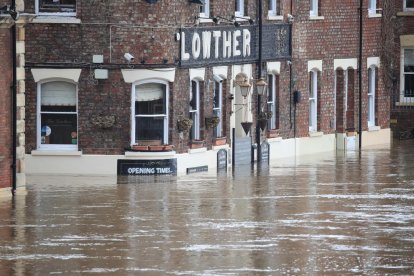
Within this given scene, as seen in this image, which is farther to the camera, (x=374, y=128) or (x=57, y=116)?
(x=374, y=128)

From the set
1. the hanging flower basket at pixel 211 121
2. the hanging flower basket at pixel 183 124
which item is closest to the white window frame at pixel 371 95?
the hanging flower basket at pixel 211 121

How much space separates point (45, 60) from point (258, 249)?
47.7 ft

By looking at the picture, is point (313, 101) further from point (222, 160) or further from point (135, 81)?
point (135, 81)

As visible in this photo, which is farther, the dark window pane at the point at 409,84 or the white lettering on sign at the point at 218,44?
the dark window pane at the point at 409,84

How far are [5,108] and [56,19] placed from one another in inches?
209

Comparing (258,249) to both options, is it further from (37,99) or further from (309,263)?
(37,99)

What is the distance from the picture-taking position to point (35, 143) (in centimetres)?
4416

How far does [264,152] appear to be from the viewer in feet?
165

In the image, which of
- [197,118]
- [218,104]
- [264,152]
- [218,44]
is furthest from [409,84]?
[197,118]

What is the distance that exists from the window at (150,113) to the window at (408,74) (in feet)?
70.6

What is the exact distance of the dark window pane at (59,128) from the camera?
44062 mm

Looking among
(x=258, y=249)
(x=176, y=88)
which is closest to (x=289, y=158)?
(x=176, y=88)

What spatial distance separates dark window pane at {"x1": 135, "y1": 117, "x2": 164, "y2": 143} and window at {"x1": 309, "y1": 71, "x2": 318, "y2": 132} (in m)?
11.3

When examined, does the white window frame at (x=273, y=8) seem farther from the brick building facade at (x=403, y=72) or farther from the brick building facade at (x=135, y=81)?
the brick building facade at (x=403, y=72)
